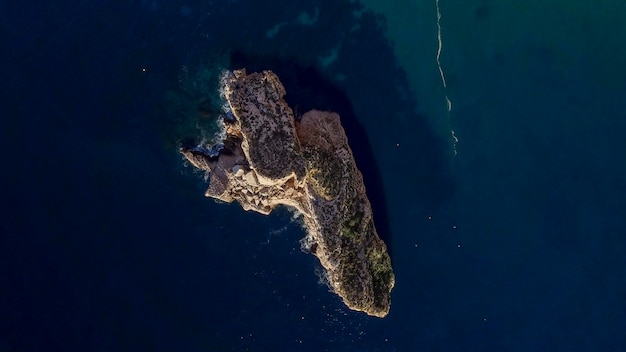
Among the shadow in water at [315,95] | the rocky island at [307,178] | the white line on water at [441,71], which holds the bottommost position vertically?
the rocky island at [307,178]

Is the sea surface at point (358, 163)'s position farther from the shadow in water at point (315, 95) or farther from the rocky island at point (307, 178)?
the rocky island at point (307, 178)

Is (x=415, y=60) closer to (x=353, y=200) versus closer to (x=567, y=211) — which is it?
(x=353, y=200)

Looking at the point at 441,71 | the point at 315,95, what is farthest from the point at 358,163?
the point at 441,71

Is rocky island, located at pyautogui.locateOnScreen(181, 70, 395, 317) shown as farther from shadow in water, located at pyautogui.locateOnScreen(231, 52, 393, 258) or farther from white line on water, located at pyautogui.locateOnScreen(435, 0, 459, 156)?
white line on water, located at pyautogui.locateOnScreen(435, 0, 459, 156)

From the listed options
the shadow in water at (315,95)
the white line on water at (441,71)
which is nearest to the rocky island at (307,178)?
the shadow in water at (315,95)

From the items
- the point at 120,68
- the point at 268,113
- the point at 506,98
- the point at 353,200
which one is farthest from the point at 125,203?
the point at 506,98

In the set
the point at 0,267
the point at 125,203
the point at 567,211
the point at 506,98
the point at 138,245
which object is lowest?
the point at 0,267

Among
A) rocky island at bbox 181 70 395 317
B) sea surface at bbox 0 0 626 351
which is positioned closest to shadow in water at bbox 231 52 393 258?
sea surface at bbox 0 0 626 351
